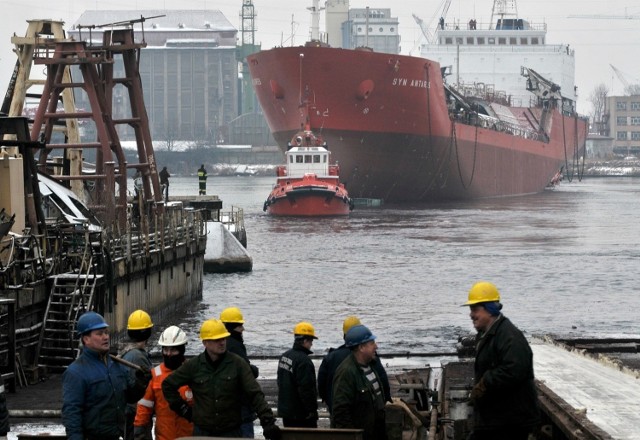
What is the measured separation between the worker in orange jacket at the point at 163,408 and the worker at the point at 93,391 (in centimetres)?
28

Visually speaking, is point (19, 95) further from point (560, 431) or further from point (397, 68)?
point (397, 68)

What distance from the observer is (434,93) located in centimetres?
7362

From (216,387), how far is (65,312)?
9.19 metres

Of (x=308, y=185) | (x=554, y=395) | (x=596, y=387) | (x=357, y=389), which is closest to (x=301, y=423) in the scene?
(x=357, y=389)

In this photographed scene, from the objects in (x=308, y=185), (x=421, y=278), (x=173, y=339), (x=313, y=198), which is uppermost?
(x=173, y=339)

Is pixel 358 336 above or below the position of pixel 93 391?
above

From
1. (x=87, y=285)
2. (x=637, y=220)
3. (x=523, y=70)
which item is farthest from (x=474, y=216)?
(x=87, y=285)

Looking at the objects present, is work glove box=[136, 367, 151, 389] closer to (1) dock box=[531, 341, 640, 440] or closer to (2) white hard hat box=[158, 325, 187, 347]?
(2) white hard hat box=[158, 325, 187, 347]

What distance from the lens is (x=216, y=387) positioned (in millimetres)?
7910

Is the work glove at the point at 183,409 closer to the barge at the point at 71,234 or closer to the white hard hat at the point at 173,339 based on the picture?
the white hard hat at the point at 173,339

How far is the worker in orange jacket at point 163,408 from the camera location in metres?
8.18

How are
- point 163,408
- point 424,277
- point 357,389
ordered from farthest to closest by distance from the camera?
point 424,277 → point 357,389 → point 163,408

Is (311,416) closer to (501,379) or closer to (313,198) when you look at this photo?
(501,379)

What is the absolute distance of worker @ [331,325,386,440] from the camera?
841 centimetres
